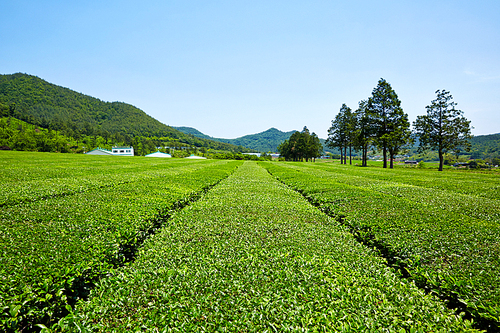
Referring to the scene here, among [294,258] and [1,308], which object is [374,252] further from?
[1,308]

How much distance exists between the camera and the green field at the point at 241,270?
2788mm

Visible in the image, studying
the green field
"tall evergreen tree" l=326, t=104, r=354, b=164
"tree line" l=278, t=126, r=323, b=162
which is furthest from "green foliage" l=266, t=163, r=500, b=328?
"tree line" l=278, t=126, r=323, b=162

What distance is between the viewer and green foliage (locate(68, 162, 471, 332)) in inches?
108

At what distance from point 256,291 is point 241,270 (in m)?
0.64

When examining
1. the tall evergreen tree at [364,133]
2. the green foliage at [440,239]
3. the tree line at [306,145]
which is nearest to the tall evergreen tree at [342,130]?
the tall evergreen tree at [364,133]

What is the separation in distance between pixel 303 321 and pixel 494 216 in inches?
335

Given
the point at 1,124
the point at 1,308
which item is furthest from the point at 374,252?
the point at 1,124

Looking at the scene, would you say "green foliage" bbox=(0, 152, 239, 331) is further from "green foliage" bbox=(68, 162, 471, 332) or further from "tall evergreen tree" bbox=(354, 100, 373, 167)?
"tall evergreen tree" bbox=(354, 100, 373, 167)

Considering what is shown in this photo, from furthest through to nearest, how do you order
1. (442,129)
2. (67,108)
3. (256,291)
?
1. (67,108)
2. (442,129)
3. (256,291)

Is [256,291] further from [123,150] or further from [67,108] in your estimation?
[67,108]

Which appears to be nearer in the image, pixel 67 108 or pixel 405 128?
pixel 405 128

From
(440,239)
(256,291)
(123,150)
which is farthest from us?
(123,150)

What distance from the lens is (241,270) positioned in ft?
12.8

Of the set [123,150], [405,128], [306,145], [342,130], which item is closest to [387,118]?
[405,128]
